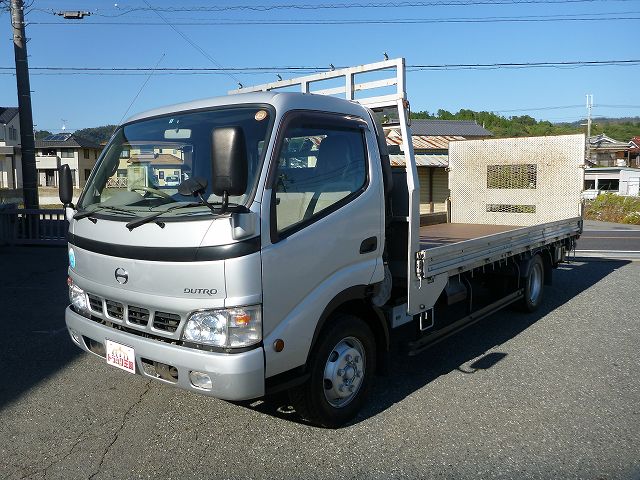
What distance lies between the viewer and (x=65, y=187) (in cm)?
423

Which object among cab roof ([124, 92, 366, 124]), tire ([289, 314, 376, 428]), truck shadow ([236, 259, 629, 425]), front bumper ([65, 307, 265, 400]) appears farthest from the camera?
truck shadow ([236, 259, 629, 425])

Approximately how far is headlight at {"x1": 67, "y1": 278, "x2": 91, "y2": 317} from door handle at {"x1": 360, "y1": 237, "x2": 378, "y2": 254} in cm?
196

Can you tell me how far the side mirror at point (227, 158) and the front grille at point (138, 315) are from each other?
1.00 m

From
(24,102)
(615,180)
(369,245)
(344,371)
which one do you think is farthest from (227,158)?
(615,180)

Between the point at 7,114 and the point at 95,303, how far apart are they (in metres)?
65.0

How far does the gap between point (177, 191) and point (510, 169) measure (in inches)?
227

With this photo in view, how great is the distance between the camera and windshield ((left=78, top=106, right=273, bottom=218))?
3369 millimetres

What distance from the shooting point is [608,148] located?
7269cm

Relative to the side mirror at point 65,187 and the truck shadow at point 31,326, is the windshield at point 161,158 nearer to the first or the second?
the side mirror at point 65,187

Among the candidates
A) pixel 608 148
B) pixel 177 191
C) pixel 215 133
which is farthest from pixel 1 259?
pixel 608 148

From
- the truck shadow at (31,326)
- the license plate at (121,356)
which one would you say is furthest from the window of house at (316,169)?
the truck shadow at (31,326)

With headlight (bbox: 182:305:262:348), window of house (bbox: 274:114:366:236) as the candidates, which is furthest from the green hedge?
headlight (bbox: 182:305:262:348)

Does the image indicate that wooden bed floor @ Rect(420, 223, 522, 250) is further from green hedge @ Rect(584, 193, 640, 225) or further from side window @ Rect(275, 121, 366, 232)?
green hedge @ Rect(584, 193, 640, 225)

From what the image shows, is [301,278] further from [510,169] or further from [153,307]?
[510,169]
